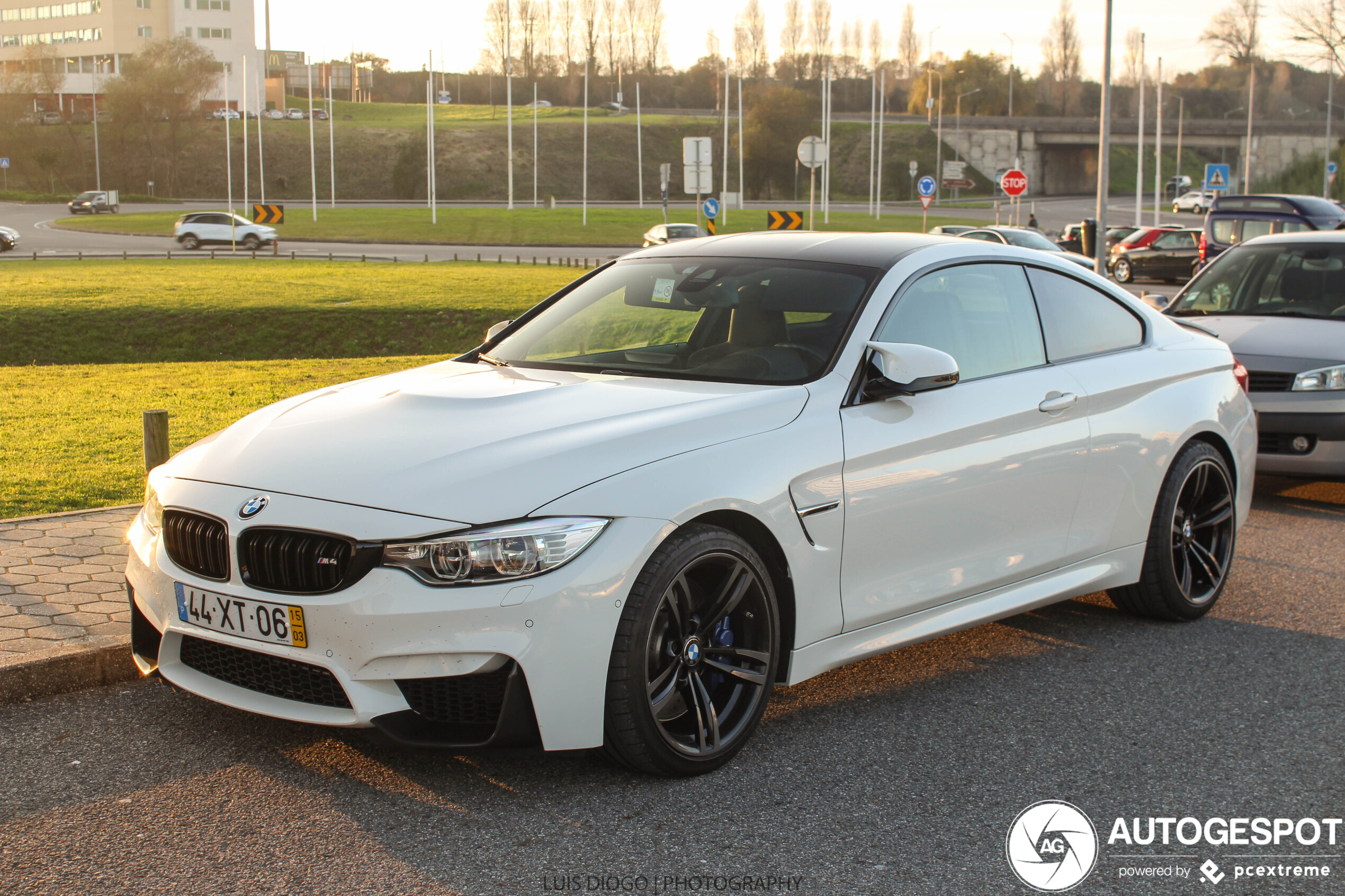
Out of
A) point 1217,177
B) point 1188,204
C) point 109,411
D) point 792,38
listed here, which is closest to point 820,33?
point 792,38

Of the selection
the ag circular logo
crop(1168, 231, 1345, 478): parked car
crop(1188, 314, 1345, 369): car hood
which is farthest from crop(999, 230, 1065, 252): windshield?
the ag circular logo

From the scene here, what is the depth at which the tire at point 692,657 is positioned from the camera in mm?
3508

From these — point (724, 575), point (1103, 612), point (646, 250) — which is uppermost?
point (646, 250)

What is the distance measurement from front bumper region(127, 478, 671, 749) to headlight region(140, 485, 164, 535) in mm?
500

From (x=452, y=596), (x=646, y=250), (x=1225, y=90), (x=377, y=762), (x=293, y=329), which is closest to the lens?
(x=452, y=596)

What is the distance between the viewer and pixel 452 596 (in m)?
3.30

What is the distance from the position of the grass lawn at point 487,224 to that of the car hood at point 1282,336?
3702 centimetres

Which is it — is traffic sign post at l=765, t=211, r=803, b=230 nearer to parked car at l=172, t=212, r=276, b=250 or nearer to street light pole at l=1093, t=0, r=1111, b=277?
street light pole at l=1093, t=0, r=1111, b=277

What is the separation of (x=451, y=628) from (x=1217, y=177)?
48.1 m

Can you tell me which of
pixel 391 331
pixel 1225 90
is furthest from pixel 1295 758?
pixel 1225 90

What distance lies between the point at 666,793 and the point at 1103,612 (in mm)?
2935

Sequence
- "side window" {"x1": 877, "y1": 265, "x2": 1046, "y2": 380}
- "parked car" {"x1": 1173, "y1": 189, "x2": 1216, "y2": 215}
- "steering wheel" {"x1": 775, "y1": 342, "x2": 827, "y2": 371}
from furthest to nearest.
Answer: "parked car" {"x1": 1173, "y1": 189, "x2": 1216, "y2": 215} < "side window" {"x1": 877, "y1": 265, "x2": 1046, "y2": 380} < "steering wheel" {"x1": 775, "y1": 342, "x2": 827, "y2": 371}

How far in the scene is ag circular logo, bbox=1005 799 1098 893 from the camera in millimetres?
3225

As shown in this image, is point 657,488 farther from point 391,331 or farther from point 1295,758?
point 391,331
